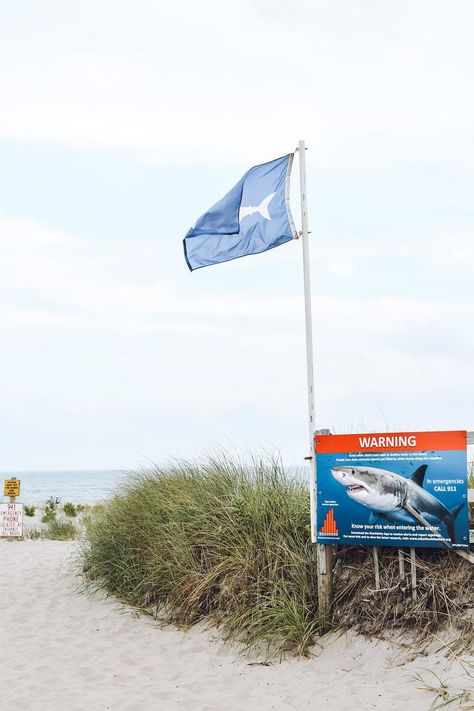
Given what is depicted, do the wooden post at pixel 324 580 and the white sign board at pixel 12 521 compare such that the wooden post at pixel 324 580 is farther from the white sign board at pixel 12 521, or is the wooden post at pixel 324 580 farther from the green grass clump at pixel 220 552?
the white sign board at pixel 12 521

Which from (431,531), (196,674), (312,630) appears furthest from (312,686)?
(431,531)

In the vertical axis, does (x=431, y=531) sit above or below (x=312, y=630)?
above

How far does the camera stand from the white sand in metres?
A: 6.96

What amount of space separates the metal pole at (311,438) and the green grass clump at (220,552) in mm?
177

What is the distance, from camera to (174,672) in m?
8.00

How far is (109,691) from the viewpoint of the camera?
753 centimetres

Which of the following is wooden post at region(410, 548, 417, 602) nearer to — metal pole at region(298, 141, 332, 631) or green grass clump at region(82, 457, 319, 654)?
metal pole at region(298, 141, 332, 631)

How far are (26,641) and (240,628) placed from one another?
277 cm

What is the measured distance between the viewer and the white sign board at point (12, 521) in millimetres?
16375

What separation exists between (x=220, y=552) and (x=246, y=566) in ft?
1.86

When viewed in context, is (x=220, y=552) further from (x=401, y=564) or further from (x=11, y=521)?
(x=11, y=521)

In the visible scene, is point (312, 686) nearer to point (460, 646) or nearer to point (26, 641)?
point (460, 646)

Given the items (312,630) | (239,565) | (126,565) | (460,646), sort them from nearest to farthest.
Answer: (460,646) < (312,630) < (239,565) < (126,565)

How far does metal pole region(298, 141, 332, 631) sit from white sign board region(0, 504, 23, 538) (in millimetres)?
9834
